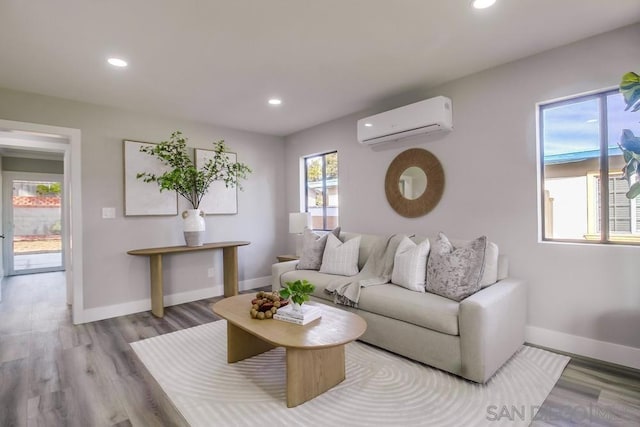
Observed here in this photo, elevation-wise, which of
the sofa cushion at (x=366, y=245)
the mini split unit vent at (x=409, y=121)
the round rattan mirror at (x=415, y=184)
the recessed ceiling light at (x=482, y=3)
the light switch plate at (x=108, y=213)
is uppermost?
the recessed ceiling light at (x=482, y=3)

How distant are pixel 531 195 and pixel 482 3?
1571 millimetres

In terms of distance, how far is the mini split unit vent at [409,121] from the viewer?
308 centimetres

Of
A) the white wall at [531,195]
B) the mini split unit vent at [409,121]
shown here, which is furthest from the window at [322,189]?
the white wall at [531,195]

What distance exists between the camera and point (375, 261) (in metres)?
3.25

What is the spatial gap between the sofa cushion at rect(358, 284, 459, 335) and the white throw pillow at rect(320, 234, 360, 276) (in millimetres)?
560

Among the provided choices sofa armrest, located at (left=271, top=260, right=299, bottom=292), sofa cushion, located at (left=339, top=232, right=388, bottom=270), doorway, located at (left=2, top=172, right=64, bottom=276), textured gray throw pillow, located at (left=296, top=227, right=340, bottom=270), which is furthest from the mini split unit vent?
doorway, located at (left=2, top=172, right=64, bottom=276)

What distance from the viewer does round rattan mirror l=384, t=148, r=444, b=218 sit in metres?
3.34

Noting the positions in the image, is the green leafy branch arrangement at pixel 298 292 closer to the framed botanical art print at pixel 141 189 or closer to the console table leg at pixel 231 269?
the console table leg at pixel 231 269

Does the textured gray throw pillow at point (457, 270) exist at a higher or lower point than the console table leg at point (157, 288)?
higher

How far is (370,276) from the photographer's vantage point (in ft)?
10.2

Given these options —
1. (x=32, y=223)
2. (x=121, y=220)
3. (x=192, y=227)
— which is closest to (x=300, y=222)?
(x=192, y=227)

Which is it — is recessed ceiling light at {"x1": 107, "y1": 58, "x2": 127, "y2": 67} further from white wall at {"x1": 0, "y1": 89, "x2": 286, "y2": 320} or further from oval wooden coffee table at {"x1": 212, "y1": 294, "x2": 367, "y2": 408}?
oval wooden coffee table at {"x1": 212, "y1": 294, "x2": 367, "y2": 408}

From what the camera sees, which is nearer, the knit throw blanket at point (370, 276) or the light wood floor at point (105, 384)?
the light wood floor at point (105, 384)

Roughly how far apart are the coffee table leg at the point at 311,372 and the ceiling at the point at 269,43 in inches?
83.8
